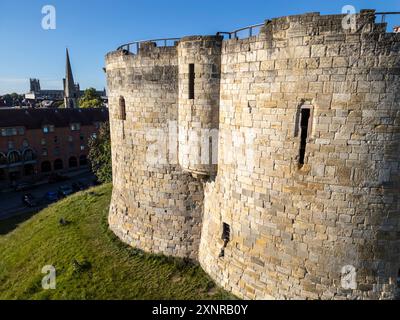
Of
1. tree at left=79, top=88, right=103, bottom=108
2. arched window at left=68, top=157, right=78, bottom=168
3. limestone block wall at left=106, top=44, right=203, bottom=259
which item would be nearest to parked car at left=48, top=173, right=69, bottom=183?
arched window at left=68, top=157, right=78, bottom=168

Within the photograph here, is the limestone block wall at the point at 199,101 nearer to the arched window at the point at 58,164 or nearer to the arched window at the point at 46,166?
the arched window at the point at 46,166

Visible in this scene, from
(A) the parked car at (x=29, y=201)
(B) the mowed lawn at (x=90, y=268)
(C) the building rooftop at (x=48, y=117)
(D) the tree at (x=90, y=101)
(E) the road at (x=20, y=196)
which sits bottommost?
(E) the road at (x=20, y=196)

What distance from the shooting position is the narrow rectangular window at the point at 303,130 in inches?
310

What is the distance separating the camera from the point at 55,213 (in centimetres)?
1831

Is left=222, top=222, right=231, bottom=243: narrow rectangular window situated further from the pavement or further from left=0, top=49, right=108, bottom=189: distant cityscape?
left=0, top=49, right=108, bottom=189: distant cityscape

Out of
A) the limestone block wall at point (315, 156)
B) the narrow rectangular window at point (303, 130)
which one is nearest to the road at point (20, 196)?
the limestone block wall at point (315, 156)

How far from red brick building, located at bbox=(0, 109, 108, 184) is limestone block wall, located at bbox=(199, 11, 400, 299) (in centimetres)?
3494

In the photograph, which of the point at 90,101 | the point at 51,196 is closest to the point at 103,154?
the point at 51,196

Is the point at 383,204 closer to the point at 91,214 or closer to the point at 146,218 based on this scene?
the point at 146,218

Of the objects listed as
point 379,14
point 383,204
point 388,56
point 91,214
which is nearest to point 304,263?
point 383,204

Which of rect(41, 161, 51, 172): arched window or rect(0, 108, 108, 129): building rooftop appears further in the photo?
rect(41, 161, 51, 172): arched window

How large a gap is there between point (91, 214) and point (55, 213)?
10.1ft

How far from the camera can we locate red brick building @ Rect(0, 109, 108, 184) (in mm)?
35625

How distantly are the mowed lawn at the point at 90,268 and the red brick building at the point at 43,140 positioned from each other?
2302 centimetres
